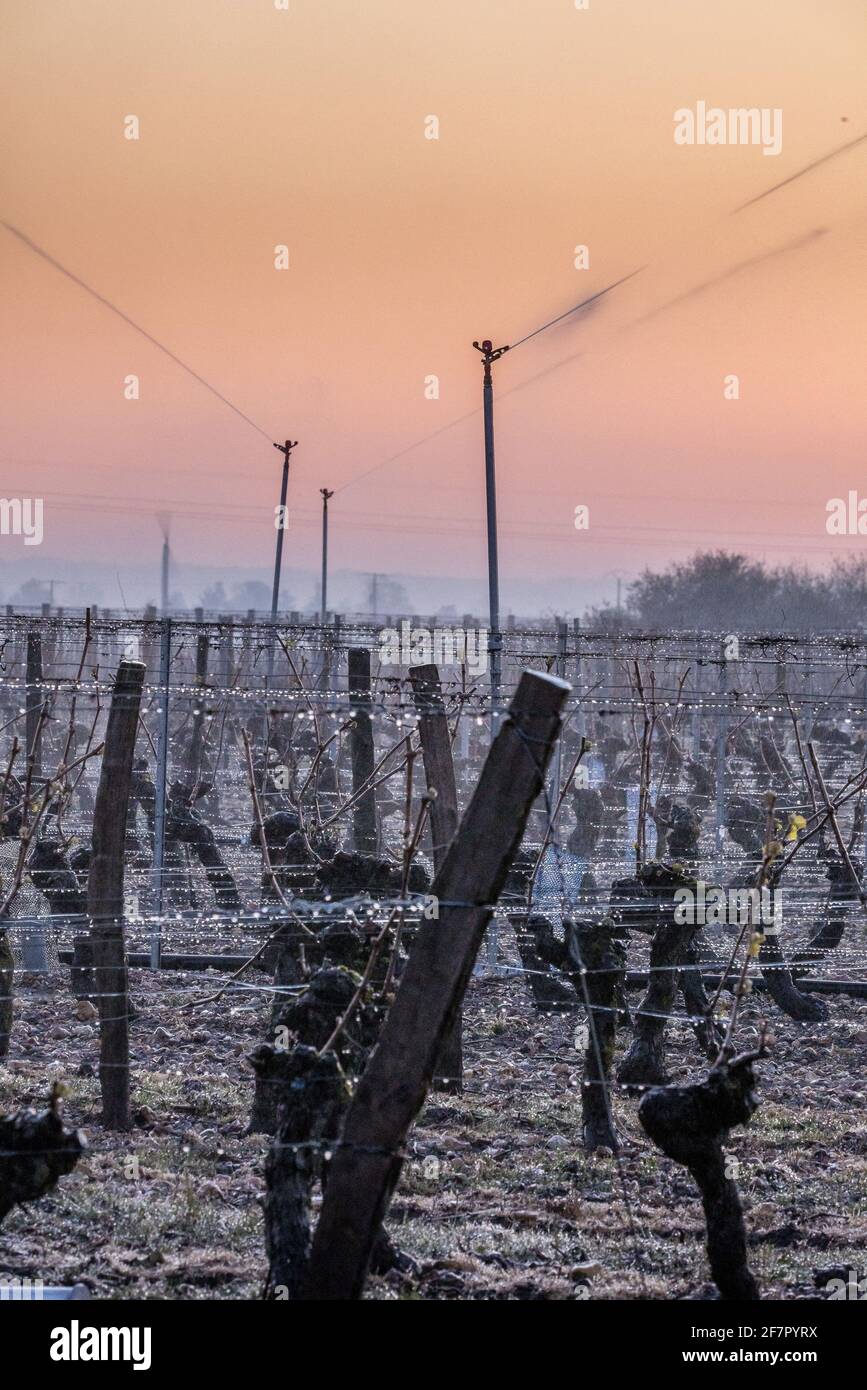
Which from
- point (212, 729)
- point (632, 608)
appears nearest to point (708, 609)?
point (632, 608)

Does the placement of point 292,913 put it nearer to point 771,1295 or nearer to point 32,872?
point 771,1295

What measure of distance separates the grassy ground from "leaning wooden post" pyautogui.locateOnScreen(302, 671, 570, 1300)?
1170 mm

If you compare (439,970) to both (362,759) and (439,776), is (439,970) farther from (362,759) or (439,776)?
(362,759)

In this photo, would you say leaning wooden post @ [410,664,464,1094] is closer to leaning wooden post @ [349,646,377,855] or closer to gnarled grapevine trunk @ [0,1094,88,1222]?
gnarled grapevine trunk @ [0,1094,88,1222]

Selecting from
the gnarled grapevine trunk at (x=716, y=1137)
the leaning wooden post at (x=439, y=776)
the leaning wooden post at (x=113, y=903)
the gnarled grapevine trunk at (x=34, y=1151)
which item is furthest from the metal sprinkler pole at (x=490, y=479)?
the gnarled grapevine trunk at (x=34, y=1151)

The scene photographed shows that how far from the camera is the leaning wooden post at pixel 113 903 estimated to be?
6.54m

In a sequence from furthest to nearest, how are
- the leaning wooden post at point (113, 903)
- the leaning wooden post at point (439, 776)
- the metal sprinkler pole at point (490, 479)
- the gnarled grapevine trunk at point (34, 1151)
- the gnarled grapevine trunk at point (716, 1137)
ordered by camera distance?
the metal sprinkler pole at point (490, 479)
the leaning wooden post at point (439, 776)
the leaning wooden post at point (113, 903)
the gnarled grapevine trunk at point (716, 1137)
the gnarled grapevine trunk at point (34, 1151)

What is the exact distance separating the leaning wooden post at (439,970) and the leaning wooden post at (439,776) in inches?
145

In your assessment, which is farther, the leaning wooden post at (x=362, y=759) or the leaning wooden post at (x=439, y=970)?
the leaning wooden post at (x=362, y=759)

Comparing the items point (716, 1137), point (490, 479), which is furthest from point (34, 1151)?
point (490, 479)

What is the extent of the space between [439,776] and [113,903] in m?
1.87

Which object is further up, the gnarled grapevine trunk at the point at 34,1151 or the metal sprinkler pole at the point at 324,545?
the metal sprinkler pole at the point at 324,545

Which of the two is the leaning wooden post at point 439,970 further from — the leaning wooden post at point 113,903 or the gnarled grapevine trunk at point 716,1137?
the leaning wooden post at point 113,903
